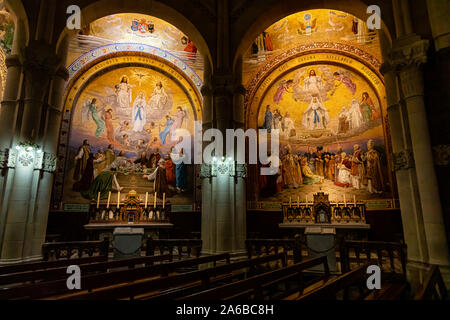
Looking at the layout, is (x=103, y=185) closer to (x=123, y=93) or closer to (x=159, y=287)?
(x=123, y=93)

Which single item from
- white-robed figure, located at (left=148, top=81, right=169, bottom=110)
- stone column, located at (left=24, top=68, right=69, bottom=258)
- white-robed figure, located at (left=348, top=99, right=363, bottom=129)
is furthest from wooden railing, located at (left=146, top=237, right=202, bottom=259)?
white-robed figure, located at (left=348, top=99, right=363, bottom=129)

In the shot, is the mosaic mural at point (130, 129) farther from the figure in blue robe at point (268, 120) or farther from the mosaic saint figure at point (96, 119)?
the figure in blue robe at point (268, 120)

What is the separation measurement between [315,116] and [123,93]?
10136 millimetres

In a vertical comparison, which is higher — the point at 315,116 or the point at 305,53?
the point at 305,53

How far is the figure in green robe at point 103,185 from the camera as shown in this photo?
43.7 feet

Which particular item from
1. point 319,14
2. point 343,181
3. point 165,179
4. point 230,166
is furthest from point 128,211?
point 319,14

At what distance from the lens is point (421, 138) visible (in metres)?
7.36

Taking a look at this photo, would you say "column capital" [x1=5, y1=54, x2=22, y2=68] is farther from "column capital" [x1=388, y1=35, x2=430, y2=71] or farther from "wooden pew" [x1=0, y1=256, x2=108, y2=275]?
"column capital" [x1=388, y1=35, x2=430, y2=71]

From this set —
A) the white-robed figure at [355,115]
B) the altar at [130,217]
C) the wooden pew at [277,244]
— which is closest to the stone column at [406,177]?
the wooden pew at [277,244]

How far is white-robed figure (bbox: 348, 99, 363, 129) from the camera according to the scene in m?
13.8

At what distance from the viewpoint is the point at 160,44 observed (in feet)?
50.4

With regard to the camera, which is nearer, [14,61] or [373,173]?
[14,61]

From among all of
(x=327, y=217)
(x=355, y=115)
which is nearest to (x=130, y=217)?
(x=327, y=217)

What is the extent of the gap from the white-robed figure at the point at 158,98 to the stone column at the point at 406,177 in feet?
35.1
